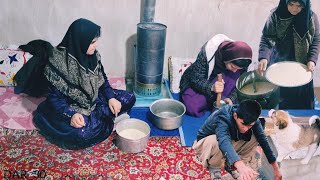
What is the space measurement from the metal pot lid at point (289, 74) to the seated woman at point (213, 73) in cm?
20

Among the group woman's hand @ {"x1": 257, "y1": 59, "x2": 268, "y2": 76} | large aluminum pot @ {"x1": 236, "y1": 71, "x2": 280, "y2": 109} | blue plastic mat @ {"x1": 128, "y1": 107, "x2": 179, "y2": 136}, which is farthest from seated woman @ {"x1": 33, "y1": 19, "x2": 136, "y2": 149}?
woman's hand @ {"x1": 257, "y1": 59, "x2": 268, "y2": 76}

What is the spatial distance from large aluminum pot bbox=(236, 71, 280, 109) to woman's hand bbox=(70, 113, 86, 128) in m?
1.21

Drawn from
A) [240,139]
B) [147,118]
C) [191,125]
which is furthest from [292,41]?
[147,118]

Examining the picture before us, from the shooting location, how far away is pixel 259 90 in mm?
2621

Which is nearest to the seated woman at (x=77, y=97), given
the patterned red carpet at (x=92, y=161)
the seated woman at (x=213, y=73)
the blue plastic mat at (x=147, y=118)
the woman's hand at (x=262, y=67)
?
the patterned red carpet at (x=92, y=161)

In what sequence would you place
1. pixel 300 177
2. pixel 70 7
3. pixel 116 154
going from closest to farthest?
pixel 300 177
pixel 116 154
pixel 70 7

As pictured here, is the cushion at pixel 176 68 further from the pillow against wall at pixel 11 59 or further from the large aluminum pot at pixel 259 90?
the pillow against wall at pixel 11 59

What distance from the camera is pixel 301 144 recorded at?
7.53 feet

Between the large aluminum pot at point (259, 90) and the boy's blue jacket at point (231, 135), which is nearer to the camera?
the boy's blue jacket at point (231, 135)

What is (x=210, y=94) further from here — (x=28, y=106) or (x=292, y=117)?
(x=28, y=106)

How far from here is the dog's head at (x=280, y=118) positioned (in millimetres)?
2385

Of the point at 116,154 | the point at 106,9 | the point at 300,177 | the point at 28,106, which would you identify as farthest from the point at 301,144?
the point at 28,106

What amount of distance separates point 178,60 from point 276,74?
1.06 metres

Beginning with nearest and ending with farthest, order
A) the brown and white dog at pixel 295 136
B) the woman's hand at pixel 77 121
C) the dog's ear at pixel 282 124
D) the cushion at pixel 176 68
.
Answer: the brown and white dog at pixel 295 136 → the dog's ear at pixel 282 124 → the woman's hand at pixel 77 121 → the cushion at pixel 176 68
